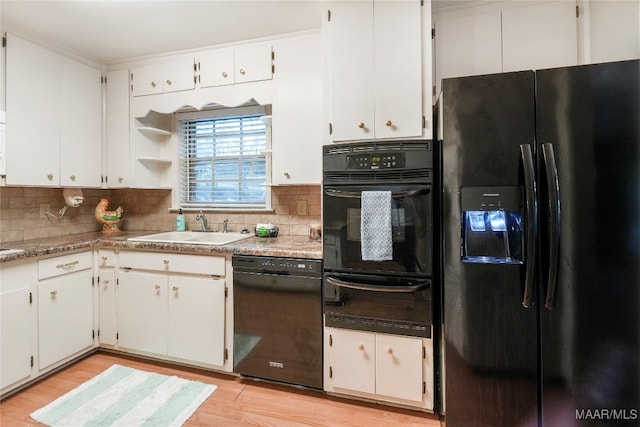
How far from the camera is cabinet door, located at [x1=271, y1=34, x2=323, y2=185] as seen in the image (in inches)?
87.0

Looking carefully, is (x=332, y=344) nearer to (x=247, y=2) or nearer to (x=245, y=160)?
(x=245, y=160)

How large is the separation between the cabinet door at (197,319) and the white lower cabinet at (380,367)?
78 centimetres

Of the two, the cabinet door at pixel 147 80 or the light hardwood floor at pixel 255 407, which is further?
the cabinet door at pixel 147 80

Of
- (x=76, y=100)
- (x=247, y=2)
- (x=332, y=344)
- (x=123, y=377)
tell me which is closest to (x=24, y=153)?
(x=76, y=100)

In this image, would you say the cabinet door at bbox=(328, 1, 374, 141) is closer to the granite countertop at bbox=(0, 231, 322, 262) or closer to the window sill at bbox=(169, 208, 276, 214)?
the granite countertop at bbox=(0, 231, 322, 262)

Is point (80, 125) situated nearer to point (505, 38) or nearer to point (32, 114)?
point (32, 114)

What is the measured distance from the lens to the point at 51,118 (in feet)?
7.66

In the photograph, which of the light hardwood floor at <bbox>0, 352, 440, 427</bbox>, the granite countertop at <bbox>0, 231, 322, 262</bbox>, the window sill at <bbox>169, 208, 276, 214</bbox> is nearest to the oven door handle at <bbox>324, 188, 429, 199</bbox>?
the granite countertop at <bbox>0, 231, 322, 262</bbox>

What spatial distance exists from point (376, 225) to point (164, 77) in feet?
7.24

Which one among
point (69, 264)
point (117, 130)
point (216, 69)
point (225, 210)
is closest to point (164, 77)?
point (216, 69)

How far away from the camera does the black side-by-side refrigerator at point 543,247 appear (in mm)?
1292

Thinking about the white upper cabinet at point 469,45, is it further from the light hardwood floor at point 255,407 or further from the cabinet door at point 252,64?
the light hardwood floor at point 255,407

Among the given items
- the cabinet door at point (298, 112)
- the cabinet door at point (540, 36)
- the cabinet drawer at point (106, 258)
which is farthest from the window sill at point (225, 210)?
the cabinet door at point (540, 36)

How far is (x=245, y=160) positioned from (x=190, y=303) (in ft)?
4.41
